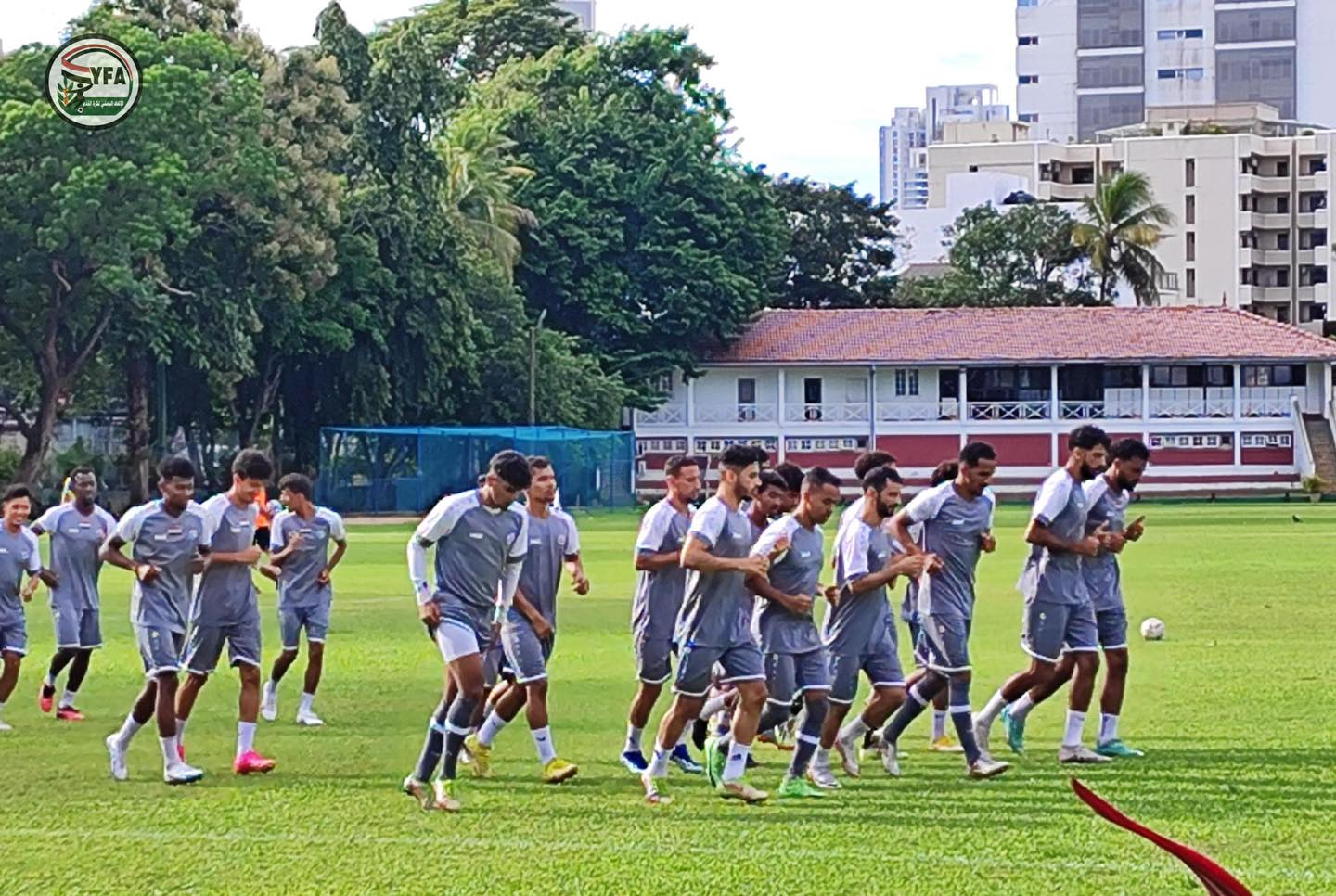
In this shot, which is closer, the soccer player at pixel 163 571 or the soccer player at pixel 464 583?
the soccer player at pixel 464 583

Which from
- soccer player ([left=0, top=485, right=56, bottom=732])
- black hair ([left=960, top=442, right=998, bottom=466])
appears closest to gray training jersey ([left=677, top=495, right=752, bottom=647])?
black hair ([left=960, top=442, right=998, bottom=466])

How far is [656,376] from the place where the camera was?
2995 inches

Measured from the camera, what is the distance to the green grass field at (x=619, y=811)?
956cm

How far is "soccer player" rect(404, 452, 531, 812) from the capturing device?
1127 cm

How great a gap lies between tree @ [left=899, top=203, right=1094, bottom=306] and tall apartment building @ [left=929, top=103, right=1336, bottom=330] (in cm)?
1484

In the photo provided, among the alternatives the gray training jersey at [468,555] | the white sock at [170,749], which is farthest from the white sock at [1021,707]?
the white sock at [170,749]

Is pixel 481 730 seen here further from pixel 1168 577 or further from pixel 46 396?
pixel 46 396

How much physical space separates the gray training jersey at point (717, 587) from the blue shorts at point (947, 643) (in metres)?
1.42

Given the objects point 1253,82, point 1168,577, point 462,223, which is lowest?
point 1168,577

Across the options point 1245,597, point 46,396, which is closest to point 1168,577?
point 1245,597

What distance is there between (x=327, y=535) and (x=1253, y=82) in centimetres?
12042

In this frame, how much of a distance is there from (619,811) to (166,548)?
332 centimetres

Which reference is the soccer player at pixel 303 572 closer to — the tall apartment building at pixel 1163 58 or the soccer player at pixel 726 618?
the soccer player at pixel 726 618

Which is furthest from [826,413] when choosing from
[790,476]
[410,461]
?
[790,476]
